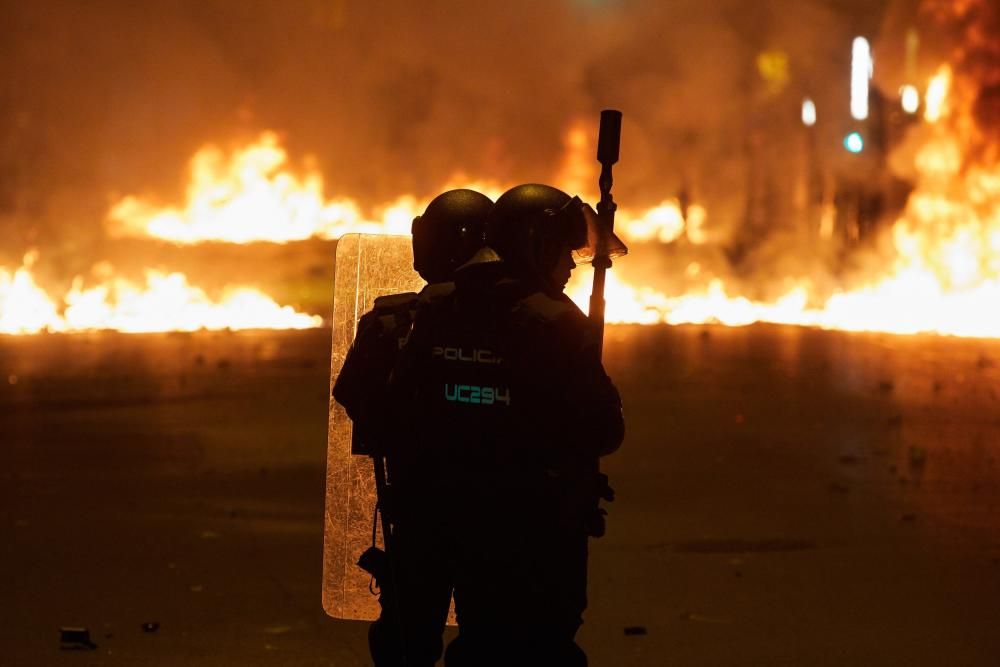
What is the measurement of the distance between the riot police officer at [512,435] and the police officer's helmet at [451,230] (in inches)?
6.3

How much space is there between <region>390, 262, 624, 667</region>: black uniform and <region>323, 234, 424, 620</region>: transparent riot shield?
49 cm

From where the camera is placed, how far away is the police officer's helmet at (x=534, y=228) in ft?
9.56

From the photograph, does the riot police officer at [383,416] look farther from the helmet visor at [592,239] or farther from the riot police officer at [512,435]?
the helmet visor at [592,239]

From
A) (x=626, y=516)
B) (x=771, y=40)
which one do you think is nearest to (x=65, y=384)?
(x=626, y=516)

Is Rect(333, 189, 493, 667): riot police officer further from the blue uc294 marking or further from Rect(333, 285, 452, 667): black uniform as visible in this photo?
the blue uc294 marking

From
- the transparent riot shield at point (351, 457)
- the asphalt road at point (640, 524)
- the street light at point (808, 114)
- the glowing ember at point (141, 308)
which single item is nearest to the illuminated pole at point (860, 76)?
the street light at point (808, 114)

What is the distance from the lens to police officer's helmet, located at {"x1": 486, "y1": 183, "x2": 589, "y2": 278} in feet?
9.56

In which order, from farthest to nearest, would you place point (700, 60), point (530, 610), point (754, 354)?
point (700, 60) < point (754, 354) < point (530, 610)

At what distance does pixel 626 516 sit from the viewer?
688cm

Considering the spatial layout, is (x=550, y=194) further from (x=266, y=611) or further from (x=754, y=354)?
(x=754, y=354)

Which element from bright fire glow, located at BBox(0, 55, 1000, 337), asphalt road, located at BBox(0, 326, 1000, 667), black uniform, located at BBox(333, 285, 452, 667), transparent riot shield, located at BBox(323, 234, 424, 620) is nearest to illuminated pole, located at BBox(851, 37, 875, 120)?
bright fire glow, located at BBox(0, 55, 1000, 337)

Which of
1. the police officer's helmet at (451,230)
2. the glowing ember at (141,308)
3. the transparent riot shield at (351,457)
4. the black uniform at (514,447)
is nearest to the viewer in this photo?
the black uniform at (514,447)

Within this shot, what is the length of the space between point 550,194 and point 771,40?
968 inches

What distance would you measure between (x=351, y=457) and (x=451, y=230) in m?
0.80
